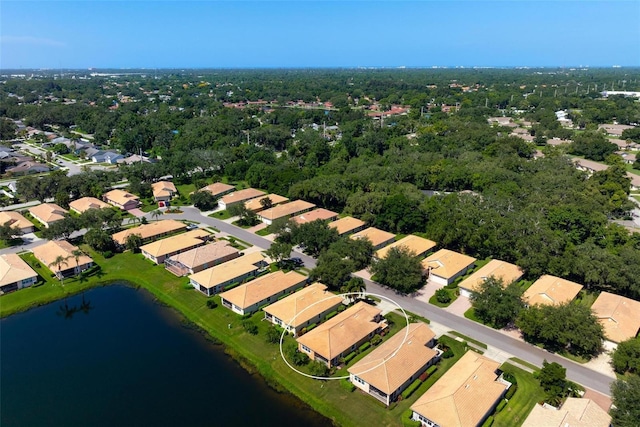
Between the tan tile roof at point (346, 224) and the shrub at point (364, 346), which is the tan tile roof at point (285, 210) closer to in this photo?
the tan tile roof at point (346, 224)

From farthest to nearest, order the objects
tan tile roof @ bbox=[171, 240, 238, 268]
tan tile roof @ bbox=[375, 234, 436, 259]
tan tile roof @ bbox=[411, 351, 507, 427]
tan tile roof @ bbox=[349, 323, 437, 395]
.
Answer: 1. tan tile roof @ bbox=[375, 234, 436, 259]
2. tan tile roof @ bbox=[171, 240, 238, 268]
3. tan tile roof @ bbox=[349, 323, 437, 395]
4. tan tile roof @ bbox=[411, 351, 507, 427]

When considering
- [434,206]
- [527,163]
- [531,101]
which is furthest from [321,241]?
[531,101]

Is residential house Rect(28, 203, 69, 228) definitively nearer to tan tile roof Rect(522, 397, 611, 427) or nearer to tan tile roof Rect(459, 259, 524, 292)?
tan tile roof Rect(459, 259, 524, 292)

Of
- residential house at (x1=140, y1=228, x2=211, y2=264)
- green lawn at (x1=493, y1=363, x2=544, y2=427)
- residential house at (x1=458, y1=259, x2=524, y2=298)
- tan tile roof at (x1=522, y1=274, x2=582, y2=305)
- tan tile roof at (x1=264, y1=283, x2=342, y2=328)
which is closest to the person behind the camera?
green lawn at (x1=493, y1=363, x2=544, y2=427)

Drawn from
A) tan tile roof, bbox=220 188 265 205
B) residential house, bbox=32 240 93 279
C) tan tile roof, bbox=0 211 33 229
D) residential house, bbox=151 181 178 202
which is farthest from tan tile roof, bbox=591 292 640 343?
tan tile roof, bbox=0 211 33 229

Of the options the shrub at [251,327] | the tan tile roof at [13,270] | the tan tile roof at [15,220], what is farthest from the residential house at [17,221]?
the shrub at [251,327]

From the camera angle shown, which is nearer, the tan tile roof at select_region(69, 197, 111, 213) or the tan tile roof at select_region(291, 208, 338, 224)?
the tan tile roof at select_region(291, 208, 338, 224)

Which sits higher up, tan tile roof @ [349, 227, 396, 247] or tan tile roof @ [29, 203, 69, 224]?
tan tile roof @ [29, 203, 69, 224]

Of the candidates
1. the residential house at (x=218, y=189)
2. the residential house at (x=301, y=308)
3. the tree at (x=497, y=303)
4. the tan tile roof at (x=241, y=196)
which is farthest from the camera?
the residential house at (x=218, y=189)
